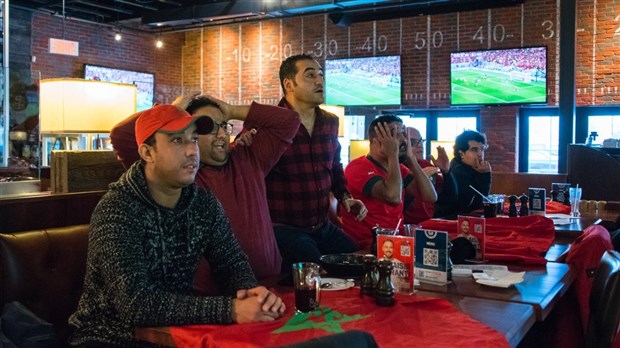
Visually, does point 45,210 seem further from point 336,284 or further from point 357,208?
point 357,208

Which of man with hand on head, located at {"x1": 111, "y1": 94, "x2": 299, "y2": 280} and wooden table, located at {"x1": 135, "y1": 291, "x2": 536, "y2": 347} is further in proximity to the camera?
man with hand on head, located at {"x1": 111, "y1": 94, "x2": 299, "y2": 280}

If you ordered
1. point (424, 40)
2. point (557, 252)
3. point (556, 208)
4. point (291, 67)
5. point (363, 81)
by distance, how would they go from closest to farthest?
point (557, 252), point (291, 67), point (556, 208), point (424, 40), point (363, 81)

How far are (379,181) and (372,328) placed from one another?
6.60 ft

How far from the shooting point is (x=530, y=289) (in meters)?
2.12

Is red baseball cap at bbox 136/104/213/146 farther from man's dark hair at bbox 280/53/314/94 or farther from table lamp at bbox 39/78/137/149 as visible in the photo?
table lamp at bbox 39/78/137/149

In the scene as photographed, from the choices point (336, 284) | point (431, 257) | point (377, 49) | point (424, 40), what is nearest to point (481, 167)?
point (431, 257)

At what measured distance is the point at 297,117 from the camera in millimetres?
3014

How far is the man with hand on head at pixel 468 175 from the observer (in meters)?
4.64

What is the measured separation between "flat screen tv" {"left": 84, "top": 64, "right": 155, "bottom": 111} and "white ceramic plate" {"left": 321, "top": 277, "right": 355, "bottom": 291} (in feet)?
32.1

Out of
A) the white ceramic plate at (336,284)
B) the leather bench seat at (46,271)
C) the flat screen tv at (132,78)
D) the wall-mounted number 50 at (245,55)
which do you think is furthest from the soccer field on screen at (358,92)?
→ the white ceramic plate at (336,284)

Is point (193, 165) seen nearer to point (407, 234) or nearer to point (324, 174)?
point (407, 234)

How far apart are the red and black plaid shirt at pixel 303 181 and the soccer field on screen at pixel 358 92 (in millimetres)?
7854

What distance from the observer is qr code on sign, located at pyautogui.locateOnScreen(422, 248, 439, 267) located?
2229 mm

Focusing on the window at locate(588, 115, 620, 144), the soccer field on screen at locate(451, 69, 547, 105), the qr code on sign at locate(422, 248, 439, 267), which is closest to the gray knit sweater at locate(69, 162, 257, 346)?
the qr code on sign at locate(422, 248, 439, 267)
